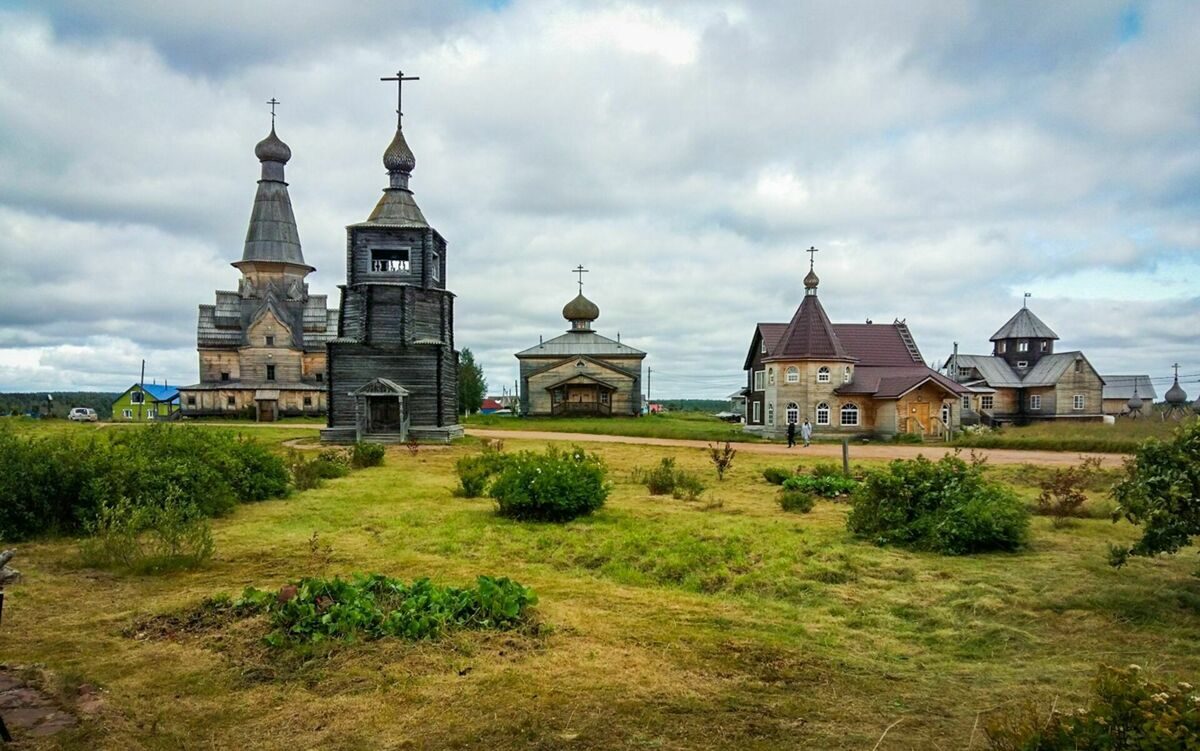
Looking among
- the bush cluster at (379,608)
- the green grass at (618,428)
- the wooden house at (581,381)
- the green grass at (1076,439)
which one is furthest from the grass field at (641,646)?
the wooden house at (581,381)

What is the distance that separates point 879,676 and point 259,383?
51.1 m

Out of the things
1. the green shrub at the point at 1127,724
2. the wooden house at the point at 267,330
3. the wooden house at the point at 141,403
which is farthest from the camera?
the wooden house at the point at 141,403

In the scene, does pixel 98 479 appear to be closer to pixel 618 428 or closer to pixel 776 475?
pixel 776 475

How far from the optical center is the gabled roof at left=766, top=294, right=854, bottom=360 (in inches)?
1403

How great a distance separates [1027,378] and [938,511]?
4454 centimetres

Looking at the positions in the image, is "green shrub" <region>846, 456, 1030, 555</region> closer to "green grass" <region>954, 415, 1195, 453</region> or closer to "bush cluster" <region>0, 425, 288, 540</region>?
"bush cluster" <region>0, 425, 288, 540</region>

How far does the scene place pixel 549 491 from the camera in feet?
38.1

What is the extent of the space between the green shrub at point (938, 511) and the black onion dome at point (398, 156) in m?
27.5

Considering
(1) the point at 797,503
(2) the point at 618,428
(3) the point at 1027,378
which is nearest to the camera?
(1) the point at 797,503

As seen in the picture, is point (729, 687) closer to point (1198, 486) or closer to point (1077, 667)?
point (1077, 667)

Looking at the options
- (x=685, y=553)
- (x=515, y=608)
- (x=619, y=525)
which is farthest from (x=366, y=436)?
(x=515, y=608)

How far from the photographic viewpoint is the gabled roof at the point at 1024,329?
4894 centimetres

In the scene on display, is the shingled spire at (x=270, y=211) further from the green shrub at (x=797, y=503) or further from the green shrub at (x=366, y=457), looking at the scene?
the green shrub at (x=797, y=503)

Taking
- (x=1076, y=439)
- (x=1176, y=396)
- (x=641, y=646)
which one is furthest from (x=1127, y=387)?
(x=641, y=646)
